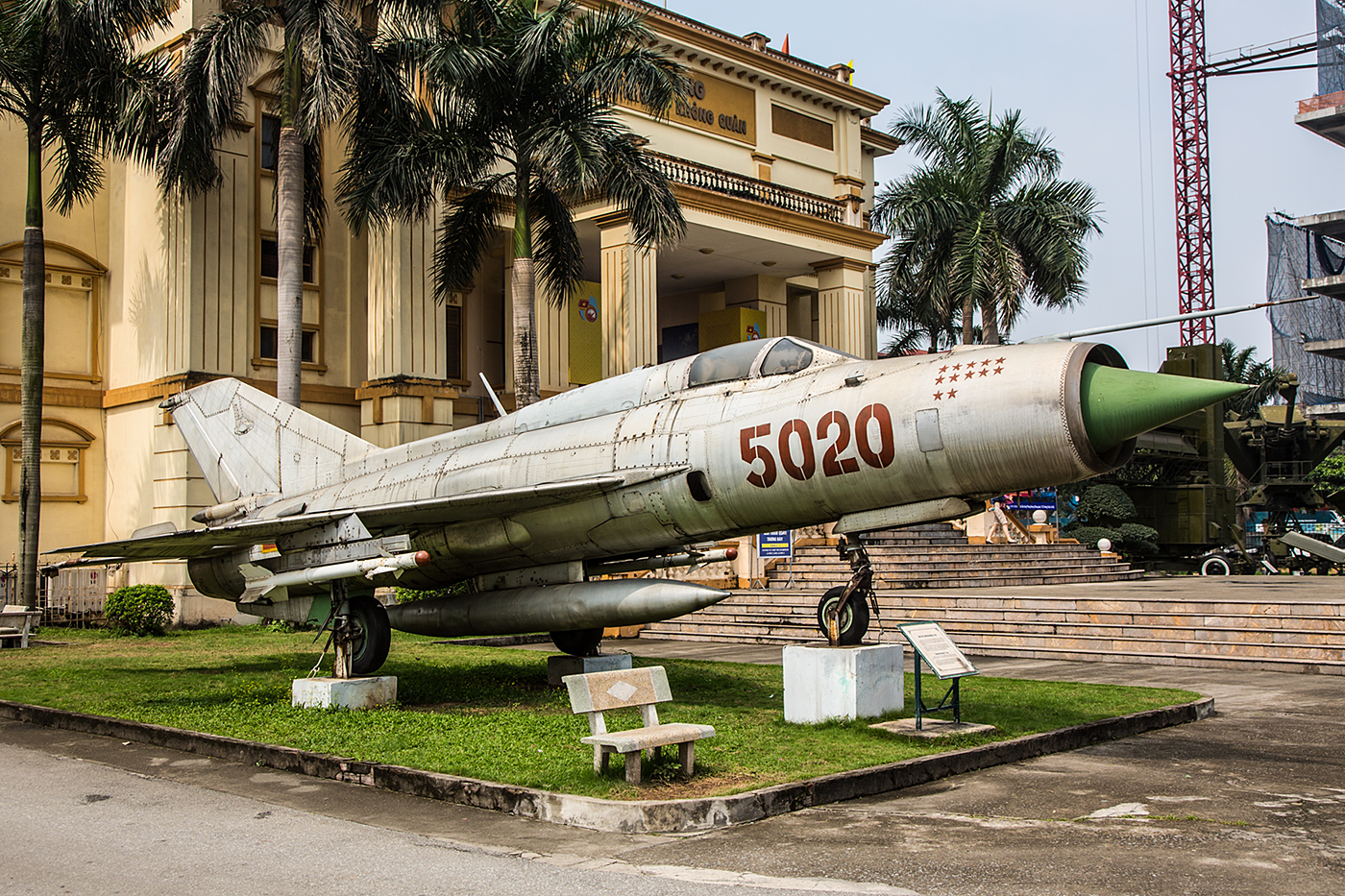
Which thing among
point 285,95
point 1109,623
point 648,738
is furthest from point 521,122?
point 648,738

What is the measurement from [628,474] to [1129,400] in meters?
5.12

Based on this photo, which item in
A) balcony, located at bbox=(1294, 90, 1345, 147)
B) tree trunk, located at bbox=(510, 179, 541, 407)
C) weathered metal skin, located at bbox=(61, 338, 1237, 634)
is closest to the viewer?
weathered metal skin, located at bbox=(61, 338, 1237, 634)

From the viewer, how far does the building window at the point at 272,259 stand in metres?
28.8

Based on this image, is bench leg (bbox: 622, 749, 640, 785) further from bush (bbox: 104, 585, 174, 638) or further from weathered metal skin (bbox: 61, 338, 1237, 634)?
bush (bbox: 104, 585, 174, 638)

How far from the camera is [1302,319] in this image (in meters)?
99.6

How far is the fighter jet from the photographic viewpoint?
9.01m

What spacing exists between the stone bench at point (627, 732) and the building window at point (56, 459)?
2513 cm

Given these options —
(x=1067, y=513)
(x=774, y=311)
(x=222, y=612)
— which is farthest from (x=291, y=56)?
(x=1067, y=513)

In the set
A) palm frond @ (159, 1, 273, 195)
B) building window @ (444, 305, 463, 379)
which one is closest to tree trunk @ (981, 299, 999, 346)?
building window @ (444, 305, 463, 379)

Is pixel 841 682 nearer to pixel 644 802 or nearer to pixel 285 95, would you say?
pixel 644 802

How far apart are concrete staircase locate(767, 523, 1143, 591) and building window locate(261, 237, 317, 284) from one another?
49.1 ft

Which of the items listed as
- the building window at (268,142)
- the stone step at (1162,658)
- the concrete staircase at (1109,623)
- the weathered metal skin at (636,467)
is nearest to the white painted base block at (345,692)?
the weathered metal skin at (636,467)

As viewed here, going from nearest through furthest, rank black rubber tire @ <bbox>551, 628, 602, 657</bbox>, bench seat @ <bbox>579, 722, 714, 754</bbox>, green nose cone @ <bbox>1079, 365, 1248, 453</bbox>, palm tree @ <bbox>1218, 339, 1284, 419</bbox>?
bench seat @ <bbox>579, 722, 714, 754</bbox>
green nose cone @ <bbox>1079, 365, 1248, 453</bbox>
black rubber tire @ <bbox>551, 628, 602, 657</bbox>
palm tree @ <bbox>1218, 339, 1284, 419</bbox>

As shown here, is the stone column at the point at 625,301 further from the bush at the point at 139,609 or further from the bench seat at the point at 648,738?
the bench seat at the point at 648,738
